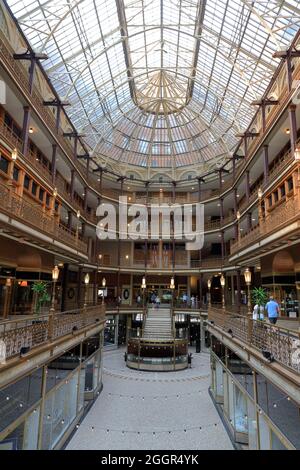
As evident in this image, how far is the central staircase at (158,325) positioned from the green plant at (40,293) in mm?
11961

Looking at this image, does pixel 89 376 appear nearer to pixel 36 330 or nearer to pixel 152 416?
pixel 152 416

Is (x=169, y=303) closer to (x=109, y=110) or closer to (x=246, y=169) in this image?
(x=246, y=169)

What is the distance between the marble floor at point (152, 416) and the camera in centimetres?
1367

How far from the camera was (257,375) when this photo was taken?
11.0 meters

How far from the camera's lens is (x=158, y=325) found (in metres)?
32.8

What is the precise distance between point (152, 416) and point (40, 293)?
11719mm

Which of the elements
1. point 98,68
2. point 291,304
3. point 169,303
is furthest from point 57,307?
point 98,68

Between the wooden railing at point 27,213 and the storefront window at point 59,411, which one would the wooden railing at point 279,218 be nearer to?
the wooden railing at point 27,213

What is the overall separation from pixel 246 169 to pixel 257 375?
2083 cm

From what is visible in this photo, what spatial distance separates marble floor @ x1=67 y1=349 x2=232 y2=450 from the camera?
1367 centimetres

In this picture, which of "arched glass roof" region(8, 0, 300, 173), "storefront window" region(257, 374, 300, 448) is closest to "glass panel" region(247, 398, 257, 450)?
"storefront window" region(257, 374, 300, 448)

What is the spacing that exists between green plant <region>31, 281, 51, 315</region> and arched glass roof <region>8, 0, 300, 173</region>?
15.8m

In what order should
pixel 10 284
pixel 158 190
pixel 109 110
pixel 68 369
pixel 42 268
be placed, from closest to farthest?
pixel 68 369, pixel 10 284, pixel 42 268, pixel 109 110, pixel 158 190

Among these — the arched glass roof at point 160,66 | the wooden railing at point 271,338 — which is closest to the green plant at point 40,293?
the wooden railing at point 271,338
